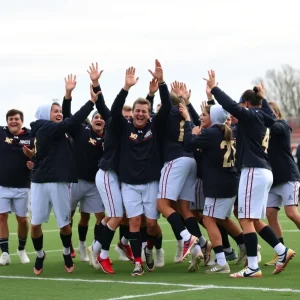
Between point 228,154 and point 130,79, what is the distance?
160cm

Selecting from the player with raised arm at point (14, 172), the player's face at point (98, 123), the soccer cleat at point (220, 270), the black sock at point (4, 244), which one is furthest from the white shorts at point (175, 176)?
the black sock at point (4, 244)

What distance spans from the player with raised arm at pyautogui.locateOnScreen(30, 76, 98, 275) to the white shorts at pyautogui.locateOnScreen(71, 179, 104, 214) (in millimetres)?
1228

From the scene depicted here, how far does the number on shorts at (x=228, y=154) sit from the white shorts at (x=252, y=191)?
0.73 metres

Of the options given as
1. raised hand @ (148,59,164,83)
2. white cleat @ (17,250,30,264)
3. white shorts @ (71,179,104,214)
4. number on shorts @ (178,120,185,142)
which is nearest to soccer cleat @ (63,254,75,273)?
white shorts @ (71,179,104,214)

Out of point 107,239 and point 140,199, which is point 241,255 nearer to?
point 140,199

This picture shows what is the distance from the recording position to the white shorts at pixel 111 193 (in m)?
11.9

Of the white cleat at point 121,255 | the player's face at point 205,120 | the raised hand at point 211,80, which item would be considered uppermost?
the raised hand at point 211,80

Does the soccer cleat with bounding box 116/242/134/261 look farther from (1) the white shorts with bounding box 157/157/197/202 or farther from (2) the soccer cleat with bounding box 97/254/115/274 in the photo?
(1) the white shorts with bounding box 157/157/197/202

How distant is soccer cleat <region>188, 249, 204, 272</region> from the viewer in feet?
37.6

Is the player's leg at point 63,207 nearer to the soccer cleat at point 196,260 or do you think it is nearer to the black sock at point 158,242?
the black sock at point 158,242

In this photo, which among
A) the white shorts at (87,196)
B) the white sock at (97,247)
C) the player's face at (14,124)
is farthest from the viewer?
the player's face at (14,124)

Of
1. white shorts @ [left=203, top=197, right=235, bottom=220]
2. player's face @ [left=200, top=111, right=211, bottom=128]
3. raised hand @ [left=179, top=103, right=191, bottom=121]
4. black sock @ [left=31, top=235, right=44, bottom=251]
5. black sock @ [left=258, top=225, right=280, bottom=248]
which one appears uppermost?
raised hand @ [left=179, top=103, right=191, bottom=121]

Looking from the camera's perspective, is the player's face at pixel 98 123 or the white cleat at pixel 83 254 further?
the white cleat at pixel 83 254

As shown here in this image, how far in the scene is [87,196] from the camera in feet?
43.9
